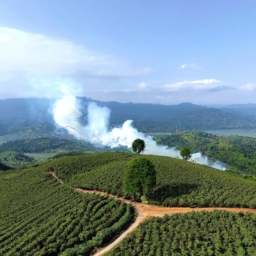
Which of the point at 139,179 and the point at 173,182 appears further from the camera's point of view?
the point at 173,182

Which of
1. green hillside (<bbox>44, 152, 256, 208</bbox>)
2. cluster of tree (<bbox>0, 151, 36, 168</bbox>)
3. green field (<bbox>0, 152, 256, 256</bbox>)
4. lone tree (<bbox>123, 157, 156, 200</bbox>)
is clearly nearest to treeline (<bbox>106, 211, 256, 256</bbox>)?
green field (<bbox>0, 152, 256, 256</bbox>)

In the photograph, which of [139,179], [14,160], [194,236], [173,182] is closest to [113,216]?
[139,179]

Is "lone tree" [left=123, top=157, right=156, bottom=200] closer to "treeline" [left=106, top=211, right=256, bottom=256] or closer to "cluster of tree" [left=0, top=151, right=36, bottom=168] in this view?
"treeline" [left=106, top=211, right=256, bottom=256]

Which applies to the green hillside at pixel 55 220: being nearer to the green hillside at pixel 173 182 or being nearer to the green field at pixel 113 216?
the green field at pixel 113 216

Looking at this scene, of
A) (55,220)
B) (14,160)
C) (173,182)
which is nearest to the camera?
(55,220)

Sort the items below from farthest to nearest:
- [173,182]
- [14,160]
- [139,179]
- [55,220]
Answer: [14,160] < [173,182] < [139,179] < [55,220]

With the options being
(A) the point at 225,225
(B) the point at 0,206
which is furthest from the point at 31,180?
(A) the point at 225,225

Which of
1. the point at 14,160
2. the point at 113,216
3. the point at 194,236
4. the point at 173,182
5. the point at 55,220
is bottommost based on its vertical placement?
the point at 14,160

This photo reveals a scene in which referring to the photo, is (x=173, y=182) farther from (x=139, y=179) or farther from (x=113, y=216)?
(x=113, y=216)
